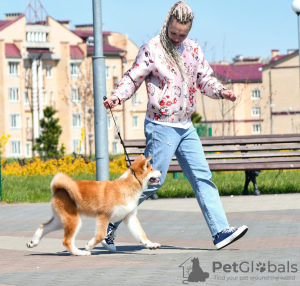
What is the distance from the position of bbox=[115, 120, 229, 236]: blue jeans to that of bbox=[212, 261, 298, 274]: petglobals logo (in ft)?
4.01

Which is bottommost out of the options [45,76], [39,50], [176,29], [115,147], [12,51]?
[115,147]

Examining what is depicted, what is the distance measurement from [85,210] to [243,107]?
360 ft

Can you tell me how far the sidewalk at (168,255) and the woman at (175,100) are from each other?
14.9 inches

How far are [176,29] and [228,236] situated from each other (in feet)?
6.53

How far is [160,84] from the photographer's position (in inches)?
315

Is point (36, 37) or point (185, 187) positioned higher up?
point (36, 37)

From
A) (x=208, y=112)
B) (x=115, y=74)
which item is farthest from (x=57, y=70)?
(x=208, y=112)

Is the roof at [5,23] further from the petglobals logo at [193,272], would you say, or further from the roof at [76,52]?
the petglobals logo at [193,272]

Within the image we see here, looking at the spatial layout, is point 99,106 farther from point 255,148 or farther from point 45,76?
point 45,76

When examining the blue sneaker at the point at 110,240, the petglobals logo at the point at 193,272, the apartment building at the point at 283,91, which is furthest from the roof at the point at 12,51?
the petglobals logo at the point at 193,272

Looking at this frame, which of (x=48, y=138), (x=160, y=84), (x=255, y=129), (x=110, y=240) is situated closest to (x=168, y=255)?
(x=110, y=240)

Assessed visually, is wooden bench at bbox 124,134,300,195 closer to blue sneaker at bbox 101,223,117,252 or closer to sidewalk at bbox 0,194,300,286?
sidewalk at bbox 0,194,300,286

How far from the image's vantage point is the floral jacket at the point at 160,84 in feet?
26.1

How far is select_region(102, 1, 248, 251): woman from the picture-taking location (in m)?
7.96
